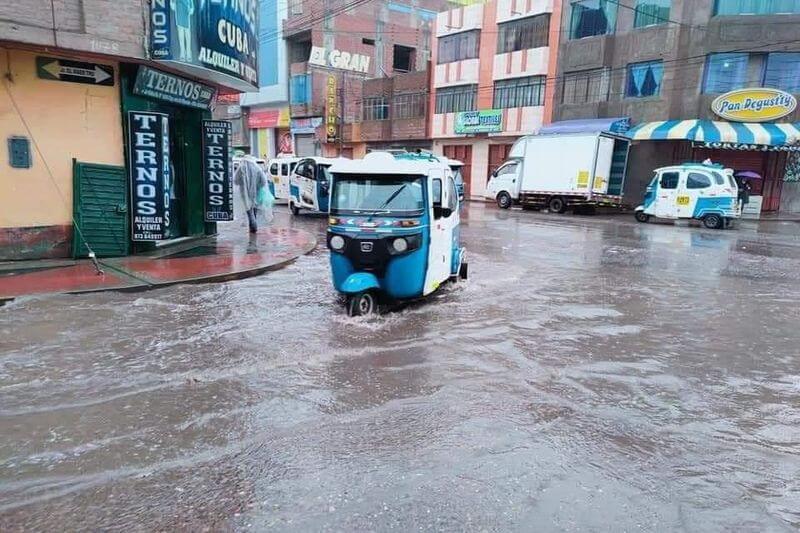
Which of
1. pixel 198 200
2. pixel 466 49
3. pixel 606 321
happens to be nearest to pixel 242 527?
pixel 606 321

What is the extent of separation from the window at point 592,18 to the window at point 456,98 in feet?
21.3

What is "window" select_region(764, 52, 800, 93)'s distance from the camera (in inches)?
896

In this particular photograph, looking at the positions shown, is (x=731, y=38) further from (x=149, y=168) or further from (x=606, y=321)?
(x=149, y=168)

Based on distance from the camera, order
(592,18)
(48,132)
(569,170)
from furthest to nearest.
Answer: (592,18) → (569,170) → (48,132)

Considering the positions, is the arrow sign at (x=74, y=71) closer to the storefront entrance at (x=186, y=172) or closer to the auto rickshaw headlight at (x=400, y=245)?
the storefront entrance at (x=186, y=172)

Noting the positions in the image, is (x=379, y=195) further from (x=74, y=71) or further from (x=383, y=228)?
(x=74, y=71)

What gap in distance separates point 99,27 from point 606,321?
8705mm

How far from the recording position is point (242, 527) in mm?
3115

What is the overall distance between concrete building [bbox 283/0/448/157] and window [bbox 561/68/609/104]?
9.98 metres

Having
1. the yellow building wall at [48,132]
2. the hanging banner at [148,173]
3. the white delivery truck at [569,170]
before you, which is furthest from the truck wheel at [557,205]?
the yellow building wall at [48,132]

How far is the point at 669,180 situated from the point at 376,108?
22.5 metres

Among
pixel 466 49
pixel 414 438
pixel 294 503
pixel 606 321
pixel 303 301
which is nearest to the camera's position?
pixel 294 503

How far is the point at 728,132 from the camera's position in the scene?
898 inches

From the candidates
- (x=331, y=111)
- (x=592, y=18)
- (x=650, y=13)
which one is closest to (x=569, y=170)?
(x=650, y=13)
